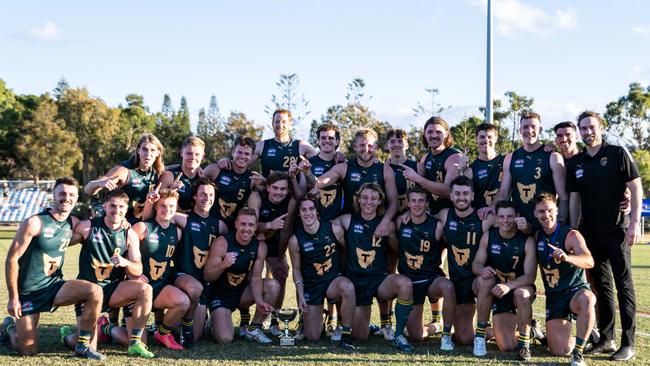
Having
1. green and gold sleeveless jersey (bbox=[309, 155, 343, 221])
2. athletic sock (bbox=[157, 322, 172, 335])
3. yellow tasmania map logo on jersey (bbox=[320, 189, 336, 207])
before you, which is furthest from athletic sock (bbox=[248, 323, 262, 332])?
yellow tasmania map logo on jersey (bbox=[320, 189, 336, 207])

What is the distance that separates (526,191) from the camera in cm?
639

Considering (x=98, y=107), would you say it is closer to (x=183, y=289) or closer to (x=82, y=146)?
(x=82, y=146)

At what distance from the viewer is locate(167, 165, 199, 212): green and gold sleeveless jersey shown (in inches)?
271

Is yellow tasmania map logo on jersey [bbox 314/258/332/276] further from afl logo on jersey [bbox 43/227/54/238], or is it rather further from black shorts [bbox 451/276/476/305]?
afl logo on jersey [bbox 43/227/54/238]

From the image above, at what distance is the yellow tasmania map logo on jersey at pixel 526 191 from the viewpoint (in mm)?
6359

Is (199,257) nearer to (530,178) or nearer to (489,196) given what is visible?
(489,196)

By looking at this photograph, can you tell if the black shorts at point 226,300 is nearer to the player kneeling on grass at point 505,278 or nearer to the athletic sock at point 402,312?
the athletic sock at point 402,312

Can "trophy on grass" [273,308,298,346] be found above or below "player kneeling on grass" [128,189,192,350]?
below

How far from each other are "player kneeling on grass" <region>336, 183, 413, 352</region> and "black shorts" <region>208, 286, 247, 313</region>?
1.20 m

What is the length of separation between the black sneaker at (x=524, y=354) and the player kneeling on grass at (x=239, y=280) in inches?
94.2

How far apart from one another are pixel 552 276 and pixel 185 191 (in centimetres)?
385

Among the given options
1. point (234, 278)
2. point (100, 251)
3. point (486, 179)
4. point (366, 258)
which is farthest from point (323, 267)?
point (100, 251)

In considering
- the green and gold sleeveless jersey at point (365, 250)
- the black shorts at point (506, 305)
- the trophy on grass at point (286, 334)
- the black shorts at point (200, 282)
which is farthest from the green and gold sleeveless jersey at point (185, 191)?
the black shorts at point (506, 305)

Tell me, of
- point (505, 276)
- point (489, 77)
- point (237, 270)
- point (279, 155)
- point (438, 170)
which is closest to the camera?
point (505, 276)
